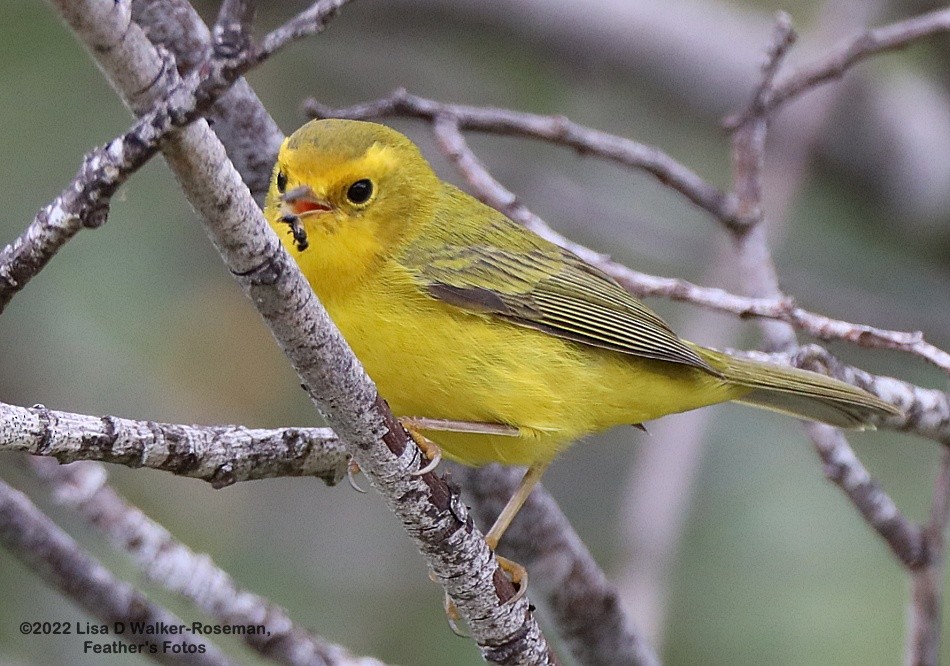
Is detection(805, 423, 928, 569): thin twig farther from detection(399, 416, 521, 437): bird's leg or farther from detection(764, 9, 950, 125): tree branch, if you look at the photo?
detection(764, 9, 950, 125): tree branch

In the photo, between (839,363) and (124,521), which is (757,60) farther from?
(124,521)

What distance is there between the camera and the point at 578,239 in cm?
Result: 800

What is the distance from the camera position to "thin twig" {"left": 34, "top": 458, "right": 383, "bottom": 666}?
371 cm

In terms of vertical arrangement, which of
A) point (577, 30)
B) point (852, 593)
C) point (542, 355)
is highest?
point (577, 30)

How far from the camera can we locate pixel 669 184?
13.8ft

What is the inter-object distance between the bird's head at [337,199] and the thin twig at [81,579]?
42.7 inches

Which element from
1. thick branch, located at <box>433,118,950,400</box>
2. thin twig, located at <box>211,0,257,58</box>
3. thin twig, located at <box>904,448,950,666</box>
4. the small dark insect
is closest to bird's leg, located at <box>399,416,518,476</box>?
the small dark insect

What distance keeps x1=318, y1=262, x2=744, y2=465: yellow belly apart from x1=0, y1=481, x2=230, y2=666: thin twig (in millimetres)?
970

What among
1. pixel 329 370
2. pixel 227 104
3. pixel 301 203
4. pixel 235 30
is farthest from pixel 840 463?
pixel 235 30

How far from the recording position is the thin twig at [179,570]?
371 cm

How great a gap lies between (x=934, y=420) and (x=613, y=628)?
1.34 metres

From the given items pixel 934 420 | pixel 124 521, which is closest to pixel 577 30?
Answer: pixel 934 420

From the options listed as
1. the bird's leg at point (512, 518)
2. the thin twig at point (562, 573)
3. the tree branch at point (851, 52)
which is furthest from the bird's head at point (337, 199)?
the tree branch at point (851, 52)

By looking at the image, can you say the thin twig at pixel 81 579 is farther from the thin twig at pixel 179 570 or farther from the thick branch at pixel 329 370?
the thick branch at pixel 329 370
